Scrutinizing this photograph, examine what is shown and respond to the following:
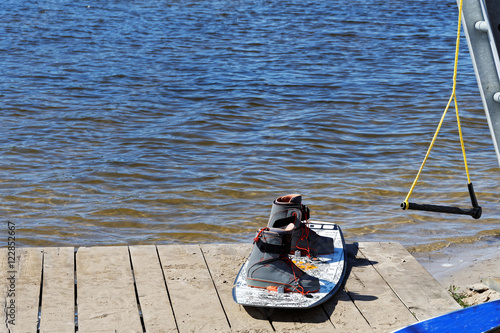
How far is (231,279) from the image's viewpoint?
13.4 feet

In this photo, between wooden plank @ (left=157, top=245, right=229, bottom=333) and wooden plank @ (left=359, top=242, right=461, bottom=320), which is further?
wooden plank @ (left=359, top=242, right=461, bottom=320)

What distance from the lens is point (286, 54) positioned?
1580cm

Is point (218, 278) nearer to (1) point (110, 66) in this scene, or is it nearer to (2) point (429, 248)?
(2) point (429, 248)

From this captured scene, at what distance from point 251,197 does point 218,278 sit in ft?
10.3

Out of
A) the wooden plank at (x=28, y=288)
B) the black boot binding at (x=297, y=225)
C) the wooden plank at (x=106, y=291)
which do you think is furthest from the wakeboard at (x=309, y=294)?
the wooden plank at (x=28, y=288)

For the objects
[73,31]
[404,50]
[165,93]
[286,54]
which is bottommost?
[404,50]

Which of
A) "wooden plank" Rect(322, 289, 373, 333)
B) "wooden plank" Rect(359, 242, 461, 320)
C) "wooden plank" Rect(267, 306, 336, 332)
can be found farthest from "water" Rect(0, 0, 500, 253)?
"wooden plank" Rect(267, 306, 336, 332)

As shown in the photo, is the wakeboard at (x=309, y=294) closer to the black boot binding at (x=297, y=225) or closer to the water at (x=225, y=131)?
the black boot binding at (x=297, y=225)

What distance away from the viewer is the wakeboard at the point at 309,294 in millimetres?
3605

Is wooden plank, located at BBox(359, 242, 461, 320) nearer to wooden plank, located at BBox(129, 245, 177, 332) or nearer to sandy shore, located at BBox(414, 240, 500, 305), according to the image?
sandy shore, located at BBox(414, 240, 500, 305)

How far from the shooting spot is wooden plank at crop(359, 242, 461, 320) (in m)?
3.72

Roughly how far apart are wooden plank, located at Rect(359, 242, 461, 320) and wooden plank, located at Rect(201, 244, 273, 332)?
0.93m

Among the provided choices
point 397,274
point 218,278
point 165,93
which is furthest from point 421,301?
point 165,93

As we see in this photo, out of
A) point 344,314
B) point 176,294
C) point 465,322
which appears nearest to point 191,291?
point 176,294
